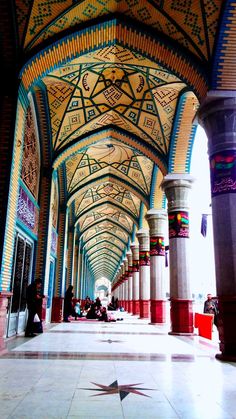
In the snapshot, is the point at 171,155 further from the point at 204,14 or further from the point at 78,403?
the point at 78,403

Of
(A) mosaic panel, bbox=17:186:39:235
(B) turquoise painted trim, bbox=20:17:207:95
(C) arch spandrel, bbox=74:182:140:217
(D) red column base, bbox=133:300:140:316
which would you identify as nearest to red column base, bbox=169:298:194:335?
(A) mosaic panel, bbox=17:186:39:235

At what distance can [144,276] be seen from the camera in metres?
16.3

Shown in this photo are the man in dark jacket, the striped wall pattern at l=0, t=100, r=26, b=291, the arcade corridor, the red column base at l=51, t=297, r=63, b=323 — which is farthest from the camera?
the red column base at l=51, t=297, r=63, b=323

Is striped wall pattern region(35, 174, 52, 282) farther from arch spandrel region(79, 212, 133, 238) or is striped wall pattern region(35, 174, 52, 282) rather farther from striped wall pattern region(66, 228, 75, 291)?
arch spandrel region(79, 212, 133, 238)

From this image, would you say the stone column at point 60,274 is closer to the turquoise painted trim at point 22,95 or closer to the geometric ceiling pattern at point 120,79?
the geometric ceiling pattern at point 120,79

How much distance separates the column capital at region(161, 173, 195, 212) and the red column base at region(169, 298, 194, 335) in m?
2.37

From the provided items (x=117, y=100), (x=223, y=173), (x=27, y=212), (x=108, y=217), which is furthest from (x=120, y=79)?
(x=108, y=217)

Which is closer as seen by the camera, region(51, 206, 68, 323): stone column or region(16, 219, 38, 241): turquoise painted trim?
region(16, 219, 38, 241): turquoise painted trim

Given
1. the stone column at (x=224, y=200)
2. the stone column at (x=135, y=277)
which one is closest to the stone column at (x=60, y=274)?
the stone column at (x=224, y=200)

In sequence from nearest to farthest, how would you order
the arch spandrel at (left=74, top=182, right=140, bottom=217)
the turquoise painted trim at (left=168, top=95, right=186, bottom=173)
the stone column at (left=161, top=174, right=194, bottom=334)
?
the stone column at (left=161, top=174, right=194, bottom=334) < the turquoise painted trim at (left=168, top=95, right=186, bottom=173) < the arch spandrel at (left=74, top=182, right=140, bottom=217)

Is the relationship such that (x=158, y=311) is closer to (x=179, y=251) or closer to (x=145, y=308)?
(x=145, y=308)

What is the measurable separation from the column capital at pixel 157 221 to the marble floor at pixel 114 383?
7.06 meters

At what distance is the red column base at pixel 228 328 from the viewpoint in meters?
5.14

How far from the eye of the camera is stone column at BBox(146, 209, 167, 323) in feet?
40.5
